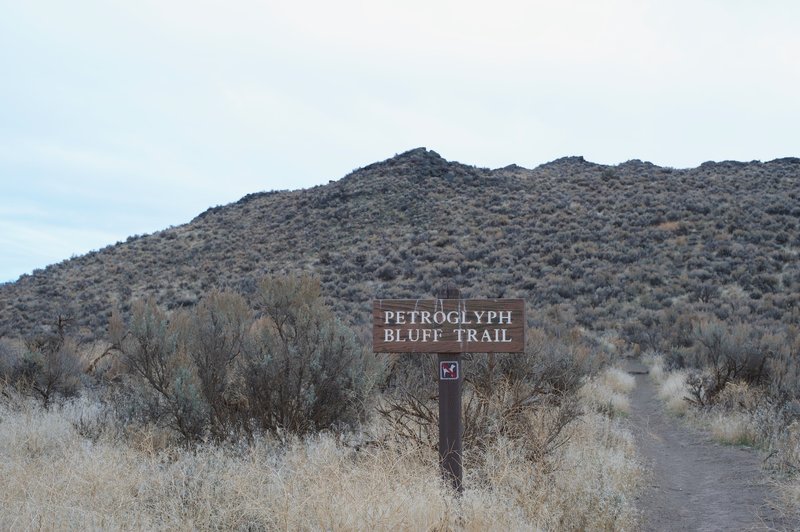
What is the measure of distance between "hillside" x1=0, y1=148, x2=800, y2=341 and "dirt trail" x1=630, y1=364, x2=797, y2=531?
12514 millimetres

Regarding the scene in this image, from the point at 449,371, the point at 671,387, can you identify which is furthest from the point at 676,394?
the point at 449,371

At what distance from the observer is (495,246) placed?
3559cm

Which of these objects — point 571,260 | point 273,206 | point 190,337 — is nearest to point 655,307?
point 571,260

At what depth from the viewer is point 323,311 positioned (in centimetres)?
860

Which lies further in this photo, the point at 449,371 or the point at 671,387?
the point at 671,387

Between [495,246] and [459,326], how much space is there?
30382 mm

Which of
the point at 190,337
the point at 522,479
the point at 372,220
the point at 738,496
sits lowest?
the point at 738,496

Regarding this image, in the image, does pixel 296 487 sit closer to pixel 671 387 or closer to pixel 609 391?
pixel 609 391

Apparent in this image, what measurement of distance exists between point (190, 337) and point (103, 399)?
1.68 metres

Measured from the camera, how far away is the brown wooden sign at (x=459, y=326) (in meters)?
5.55

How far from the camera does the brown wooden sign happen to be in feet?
18.2

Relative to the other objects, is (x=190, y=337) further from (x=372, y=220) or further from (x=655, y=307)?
(x=372, y=220)

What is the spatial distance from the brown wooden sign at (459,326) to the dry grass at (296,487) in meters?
1.01

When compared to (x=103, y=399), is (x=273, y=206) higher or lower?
higher
